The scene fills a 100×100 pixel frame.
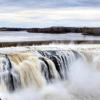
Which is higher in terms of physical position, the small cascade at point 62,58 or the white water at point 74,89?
the small cascade at point 62,58

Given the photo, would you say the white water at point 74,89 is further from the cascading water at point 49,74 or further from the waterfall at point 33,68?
the waterfall at point 33,68

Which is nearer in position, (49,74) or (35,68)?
(35,68)

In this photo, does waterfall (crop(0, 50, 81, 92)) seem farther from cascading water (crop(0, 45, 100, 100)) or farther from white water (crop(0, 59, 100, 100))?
white water (crop(0, 59, 100, 100))

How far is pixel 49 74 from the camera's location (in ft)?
69.1

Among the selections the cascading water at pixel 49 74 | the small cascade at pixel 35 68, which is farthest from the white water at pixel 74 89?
the small cascade at pixel 35 68

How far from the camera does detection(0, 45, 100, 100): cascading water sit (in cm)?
1931

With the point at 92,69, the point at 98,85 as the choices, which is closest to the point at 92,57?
the point at 92,69

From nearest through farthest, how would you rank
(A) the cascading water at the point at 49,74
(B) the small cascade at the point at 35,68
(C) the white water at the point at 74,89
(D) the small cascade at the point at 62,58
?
1. (C) the white water at the point at 74,89
2. (A) the cascading water at the point at 49,74
3. (B) the small cascade at the point at 35,68
4. (D) the small cascade at the point at 62,58

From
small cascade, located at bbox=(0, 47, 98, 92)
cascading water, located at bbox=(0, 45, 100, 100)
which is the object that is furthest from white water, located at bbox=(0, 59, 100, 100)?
small cascade, located at bbox=(0, 47, 98, 92)

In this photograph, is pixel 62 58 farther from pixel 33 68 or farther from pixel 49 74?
pixel 33 68

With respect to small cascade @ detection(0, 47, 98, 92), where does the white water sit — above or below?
below

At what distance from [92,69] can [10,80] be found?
5.80 m

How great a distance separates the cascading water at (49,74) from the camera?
1931cm

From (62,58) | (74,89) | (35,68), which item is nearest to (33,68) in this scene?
(35,68)
